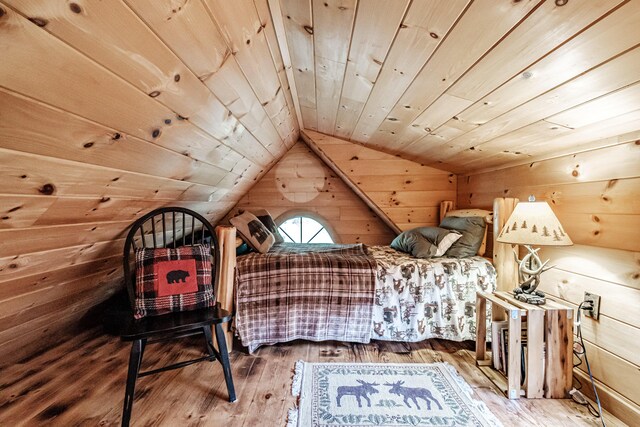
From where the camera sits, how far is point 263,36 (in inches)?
51.3

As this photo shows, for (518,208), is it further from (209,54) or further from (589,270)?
(209,54)

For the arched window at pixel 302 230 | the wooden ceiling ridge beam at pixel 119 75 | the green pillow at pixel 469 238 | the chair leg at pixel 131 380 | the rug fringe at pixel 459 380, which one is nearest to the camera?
the wooden ceiling ridge beam at pixel 119 75

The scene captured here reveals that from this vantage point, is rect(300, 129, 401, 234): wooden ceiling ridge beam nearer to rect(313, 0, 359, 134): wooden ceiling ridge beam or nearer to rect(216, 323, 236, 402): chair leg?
rect(313, 0, 359, 134): wooden ceiling ridge beam

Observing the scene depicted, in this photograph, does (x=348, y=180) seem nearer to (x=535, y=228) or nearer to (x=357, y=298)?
(x=357, y=298)

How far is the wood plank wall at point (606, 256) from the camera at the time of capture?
143 centimetres

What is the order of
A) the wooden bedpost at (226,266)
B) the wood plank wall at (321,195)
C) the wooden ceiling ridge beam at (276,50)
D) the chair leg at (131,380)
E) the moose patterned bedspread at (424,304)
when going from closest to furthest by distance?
the wooden ceiling ridge beam at (276,50) → the chair leg at (131,380) → the wooden bedpost at (226,266) → the moose patterned bedspread at (424,304) → the wood plank wall at (321,195)

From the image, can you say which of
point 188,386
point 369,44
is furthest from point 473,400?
point 369,44

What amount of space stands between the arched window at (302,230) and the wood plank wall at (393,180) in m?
0.80

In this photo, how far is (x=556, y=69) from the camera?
3.54 feet

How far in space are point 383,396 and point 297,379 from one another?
1.66 ft

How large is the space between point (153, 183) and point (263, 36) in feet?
3.13

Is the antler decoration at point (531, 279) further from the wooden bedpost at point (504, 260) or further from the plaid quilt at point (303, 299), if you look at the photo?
the plaid quilt at point (303, 299)

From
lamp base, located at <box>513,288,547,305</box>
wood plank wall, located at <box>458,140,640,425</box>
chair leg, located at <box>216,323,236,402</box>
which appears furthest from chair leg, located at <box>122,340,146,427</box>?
wood plank wall, located at <box>458,140,640,425</box>

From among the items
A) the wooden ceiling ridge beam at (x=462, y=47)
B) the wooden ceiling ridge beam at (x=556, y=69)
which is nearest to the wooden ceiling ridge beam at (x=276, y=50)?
the wooden ceiling ridge beam at (x=462, y=47)
